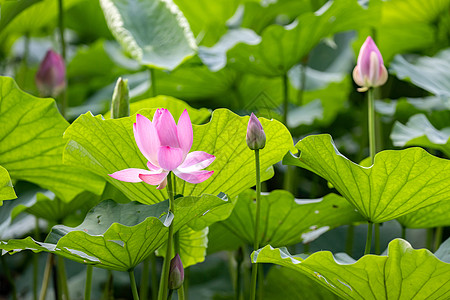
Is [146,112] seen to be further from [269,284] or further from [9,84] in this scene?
[269,284]

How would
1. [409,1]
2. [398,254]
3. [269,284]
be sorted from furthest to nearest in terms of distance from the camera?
[409,1], [269,284], [398,254]

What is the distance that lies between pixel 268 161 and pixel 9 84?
39 centimetres

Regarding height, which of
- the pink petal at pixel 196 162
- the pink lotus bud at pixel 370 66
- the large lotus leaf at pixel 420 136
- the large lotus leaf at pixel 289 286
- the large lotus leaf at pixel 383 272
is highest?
the pink lotus bud at pixel 370 66

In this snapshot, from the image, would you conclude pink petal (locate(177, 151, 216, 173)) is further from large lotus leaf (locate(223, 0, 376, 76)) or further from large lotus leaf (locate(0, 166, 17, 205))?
large lotus leaf (locate(223, 0, 376, 76))

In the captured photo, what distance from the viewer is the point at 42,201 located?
0.87 meters

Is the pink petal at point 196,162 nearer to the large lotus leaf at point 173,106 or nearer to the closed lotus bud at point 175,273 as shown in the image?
the closed lotus bud at point 175,273

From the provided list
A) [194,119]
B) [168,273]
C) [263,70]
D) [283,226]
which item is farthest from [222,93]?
[168,273]

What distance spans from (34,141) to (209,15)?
782mm

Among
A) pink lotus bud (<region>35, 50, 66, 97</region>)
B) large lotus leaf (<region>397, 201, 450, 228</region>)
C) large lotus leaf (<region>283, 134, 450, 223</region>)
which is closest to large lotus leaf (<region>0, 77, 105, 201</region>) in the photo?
pink lotus bud (<region>35, 50, 66, 97</region>)

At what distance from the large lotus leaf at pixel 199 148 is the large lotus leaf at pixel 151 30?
0.94ft

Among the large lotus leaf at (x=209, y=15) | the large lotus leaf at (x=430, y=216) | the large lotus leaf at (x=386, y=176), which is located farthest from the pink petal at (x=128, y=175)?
the large lotus leaf at (x=209, y=15)

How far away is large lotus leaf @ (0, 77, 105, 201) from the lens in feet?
2.68

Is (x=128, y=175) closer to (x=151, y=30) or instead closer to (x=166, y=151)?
(x=166, y=151)

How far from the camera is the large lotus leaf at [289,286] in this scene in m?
1.02
